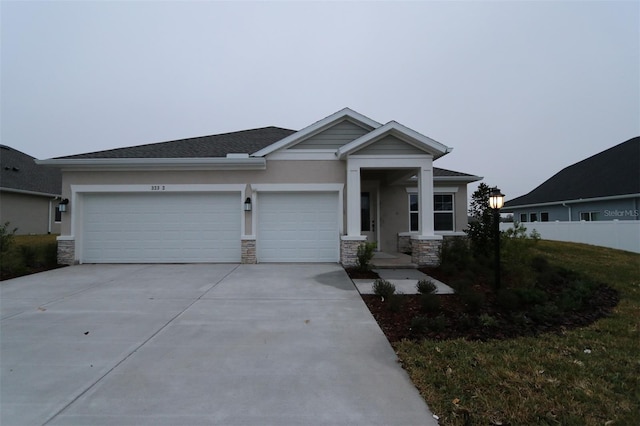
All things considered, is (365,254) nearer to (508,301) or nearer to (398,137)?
(508,301)

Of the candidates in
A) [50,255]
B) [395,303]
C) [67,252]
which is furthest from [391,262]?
[50,255]

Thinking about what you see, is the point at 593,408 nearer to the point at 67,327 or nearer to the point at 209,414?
the point at 209,414

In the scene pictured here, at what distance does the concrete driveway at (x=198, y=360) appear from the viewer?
246 centimetres

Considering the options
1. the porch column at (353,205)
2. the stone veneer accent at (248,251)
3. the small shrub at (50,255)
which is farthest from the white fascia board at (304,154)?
the small shrub at (50,255)

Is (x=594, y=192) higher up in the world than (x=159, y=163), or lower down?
lower down

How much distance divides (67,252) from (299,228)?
7.83 metres

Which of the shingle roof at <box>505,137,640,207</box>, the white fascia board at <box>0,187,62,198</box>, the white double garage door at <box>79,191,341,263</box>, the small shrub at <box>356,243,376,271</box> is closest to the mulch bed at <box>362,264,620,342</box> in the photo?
the small shrub at <box>356,243,376,271</box>

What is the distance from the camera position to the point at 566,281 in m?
7.16

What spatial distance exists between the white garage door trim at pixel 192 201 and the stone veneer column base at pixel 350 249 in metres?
3.54

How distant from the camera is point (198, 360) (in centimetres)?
332

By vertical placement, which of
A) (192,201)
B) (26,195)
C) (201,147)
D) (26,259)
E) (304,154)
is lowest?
(26,259)

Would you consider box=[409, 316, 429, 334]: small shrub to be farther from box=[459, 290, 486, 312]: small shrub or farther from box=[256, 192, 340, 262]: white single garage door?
box=[256, 192, 340, 262]: white single garage door

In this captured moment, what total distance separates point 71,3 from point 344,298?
15.0 m

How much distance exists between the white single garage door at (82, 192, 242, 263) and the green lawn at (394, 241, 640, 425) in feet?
25.1
